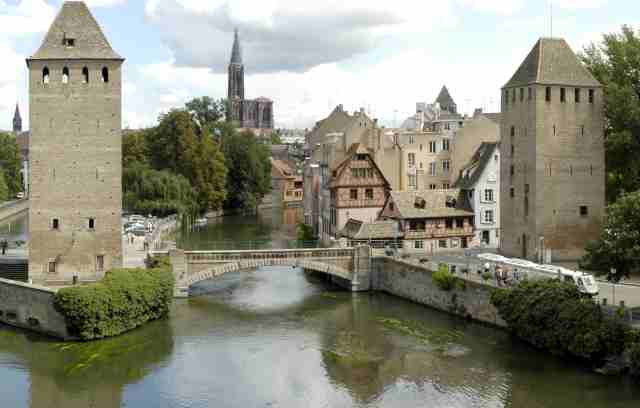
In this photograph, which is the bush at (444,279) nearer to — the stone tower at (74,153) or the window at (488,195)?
the window at (488,195)

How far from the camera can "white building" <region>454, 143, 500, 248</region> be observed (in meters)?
52.9

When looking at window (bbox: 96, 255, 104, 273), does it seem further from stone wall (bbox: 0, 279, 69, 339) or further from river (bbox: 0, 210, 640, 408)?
stone wall (bbox: 0, 279, 69, 339)

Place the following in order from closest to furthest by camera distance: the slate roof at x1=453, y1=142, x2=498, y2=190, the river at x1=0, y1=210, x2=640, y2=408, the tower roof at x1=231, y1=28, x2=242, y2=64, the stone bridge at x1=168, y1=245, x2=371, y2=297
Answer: the river at x1=0, y1=210, x2=640, y2=408 → the stone bridge at x1=168, y1=245, x2=371, y2=297 → the slate roof at x1=453, y1=142, x2=498, y2=190 → the tower roof at x1=231, y1=28, x2=242, y2=64

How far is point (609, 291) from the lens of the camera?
3688 centimetres

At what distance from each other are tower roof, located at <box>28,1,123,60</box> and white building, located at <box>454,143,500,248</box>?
22108 millimetres

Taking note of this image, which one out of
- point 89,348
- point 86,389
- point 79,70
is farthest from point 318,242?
point 86,389

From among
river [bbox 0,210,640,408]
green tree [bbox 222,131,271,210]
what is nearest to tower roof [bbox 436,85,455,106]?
green tree [bbox 222,131,271,210]

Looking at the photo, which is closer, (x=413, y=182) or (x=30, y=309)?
(x=30, y=309)

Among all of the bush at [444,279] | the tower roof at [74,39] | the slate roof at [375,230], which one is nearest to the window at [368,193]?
the slate roof at [375,230]

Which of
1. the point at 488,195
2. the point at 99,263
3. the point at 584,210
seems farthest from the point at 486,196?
the point at 99,263

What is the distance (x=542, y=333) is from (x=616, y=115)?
1779 centimetres

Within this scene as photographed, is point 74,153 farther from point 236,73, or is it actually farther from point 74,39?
point 236,73

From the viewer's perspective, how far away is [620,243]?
31641mm

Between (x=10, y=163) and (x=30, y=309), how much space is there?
76831 millimetres
